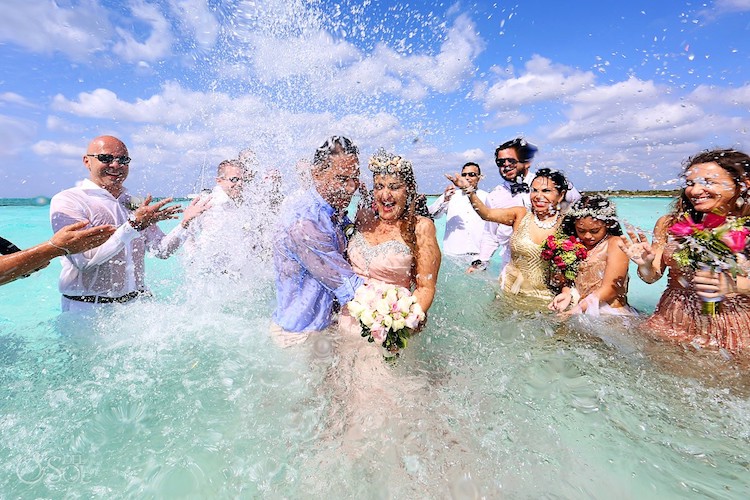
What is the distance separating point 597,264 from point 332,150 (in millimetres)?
3483

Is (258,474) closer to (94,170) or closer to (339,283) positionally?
(339,283)

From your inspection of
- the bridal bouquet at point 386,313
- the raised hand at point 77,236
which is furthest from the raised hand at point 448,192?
the raised hand at point 77,236

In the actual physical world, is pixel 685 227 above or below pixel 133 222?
above

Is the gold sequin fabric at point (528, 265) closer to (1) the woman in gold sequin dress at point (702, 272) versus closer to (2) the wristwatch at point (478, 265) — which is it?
(1) the woman in gold sequin dress at point (702, 272)

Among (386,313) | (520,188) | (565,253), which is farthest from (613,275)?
(386,313)

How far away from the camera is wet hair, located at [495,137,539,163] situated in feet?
21.9

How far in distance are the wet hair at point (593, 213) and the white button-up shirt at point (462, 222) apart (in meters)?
3.01

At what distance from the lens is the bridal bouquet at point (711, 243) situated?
3230mm

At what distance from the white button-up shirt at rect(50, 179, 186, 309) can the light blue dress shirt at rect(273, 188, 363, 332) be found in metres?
1.77

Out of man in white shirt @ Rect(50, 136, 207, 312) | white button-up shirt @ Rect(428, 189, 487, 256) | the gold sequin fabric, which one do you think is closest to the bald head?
man in white shirt @ Rect(50, 136, 207, 312)

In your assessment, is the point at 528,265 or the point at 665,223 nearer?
the point at 665,223

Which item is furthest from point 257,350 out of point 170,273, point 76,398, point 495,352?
point 170,273

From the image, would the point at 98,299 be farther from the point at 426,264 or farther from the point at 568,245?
the point at 568,245

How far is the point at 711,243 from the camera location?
131 inches
